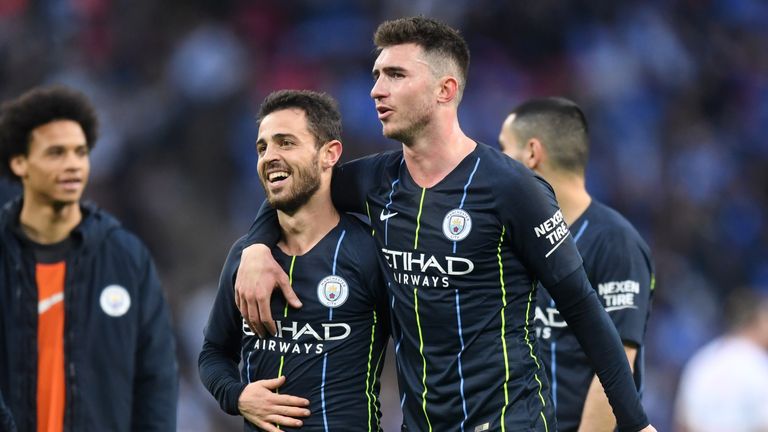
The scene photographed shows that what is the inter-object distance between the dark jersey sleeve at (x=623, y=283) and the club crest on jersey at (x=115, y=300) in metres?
2.13

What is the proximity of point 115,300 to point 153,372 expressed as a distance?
1.24 feet

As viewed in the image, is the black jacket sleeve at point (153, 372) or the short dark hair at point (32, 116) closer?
the black jacket sleeve at point (153, 372)

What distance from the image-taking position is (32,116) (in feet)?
19.3

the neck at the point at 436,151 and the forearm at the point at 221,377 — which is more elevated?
the neck at the point at 436,151

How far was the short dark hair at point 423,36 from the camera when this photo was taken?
14.6 feet

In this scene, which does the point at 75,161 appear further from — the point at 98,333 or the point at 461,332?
the point at 461,332

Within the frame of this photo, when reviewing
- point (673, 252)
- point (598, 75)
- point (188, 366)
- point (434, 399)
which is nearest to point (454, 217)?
point (434, 399)

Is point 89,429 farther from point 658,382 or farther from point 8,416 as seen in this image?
point 658,382

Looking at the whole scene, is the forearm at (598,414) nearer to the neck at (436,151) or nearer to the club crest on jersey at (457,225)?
the club crest on jersey at (457,225)

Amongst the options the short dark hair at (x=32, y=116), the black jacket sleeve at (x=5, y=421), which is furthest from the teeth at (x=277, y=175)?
the short dark hair at (x=32, y=116)

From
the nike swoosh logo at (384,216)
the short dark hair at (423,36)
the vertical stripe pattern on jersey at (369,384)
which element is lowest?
the vertical stripe pattern on jersey at (369,384)

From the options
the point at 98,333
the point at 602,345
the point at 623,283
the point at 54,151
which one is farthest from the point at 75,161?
the point at 602,345

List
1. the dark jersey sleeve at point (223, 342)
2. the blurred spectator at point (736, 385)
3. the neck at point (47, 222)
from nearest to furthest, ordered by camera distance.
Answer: the dark jersey sleeve at point (223, 342) → the neck at point (47, 222) → the blurred spectator at point (736, 385)

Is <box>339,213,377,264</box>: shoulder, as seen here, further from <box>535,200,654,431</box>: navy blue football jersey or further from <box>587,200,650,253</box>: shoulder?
<box>587,200,650,253</box>: shoulder
